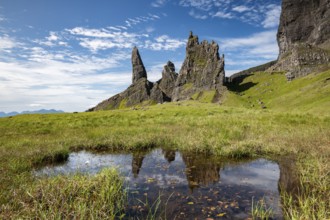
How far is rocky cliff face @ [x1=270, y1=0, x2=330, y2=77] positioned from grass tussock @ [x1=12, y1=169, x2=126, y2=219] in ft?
357

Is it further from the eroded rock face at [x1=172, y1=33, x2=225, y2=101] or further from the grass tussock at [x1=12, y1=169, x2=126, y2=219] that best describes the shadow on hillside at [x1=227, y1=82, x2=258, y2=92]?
the grass tussock at [x1=12, y1=169, x2=126, y2=219]

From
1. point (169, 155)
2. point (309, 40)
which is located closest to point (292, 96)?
point (169, 155)

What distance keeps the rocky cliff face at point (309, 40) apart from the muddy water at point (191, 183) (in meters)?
101

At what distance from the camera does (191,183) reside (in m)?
12.7

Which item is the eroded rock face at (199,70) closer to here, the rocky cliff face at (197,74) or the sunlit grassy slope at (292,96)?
the rocky cliff face at (197,74)

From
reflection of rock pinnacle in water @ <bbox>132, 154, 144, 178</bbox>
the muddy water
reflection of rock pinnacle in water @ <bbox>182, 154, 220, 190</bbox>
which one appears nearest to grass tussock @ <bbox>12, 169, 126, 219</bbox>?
the muddy water

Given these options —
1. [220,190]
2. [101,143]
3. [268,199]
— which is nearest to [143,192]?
[220,190]

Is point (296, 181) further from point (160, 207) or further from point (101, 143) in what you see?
point (101, 143)

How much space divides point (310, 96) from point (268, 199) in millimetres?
61707

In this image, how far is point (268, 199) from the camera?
1040 cm

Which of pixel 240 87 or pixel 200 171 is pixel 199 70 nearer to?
pixel 240 87

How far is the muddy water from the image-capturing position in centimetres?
952

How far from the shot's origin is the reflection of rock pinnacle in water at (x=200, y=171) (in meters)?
13.0

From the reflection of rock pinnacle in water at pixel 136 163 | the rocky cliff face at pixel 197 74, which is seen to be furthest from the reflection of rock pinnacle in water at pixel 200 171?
the rocky cliff face at pixel 197 74
